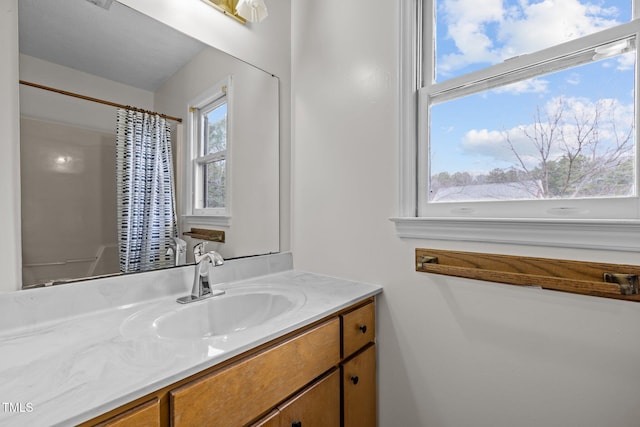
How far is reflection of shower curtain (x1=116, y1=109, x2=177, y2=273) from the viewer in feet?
3.39

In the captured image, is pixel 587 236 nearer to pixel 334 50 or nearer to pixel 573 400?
pixel 573 400

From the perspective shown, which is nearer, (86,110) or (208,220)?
(86,110)

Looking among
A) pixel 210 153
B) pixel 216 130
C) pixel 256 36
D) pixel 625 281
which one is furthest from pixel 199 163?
pixel 625 281

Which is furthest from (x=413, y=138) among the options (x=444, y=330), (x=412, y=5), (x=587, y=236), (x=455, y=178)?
(x=444, y=330)

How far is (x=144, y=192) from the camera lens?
3.59 ft

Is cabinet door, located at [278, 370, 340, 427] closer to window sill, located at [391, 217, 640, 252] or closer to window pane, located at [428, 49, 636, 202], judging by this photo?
window sill, located at [391, 217, 640, 252]

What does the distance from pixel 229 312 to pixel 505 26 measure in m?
1.41

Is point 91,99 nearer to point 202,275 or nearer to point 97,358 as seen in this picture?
point 202,275

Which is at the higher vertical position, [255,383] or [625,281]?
[625,281]

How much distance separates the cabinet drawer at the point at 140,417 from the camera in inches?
20.1

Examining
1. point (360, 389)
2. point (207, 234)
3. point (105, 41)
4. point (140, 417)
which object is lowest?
point (360, 389)

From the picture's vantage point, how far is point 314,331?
0.92 meters

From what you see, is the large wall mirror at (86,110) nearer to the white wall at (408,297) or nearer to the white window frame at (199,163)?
the white window frame at (199,163)

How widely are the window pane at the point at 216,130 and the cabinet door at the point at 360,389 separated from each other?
3.45 ft
